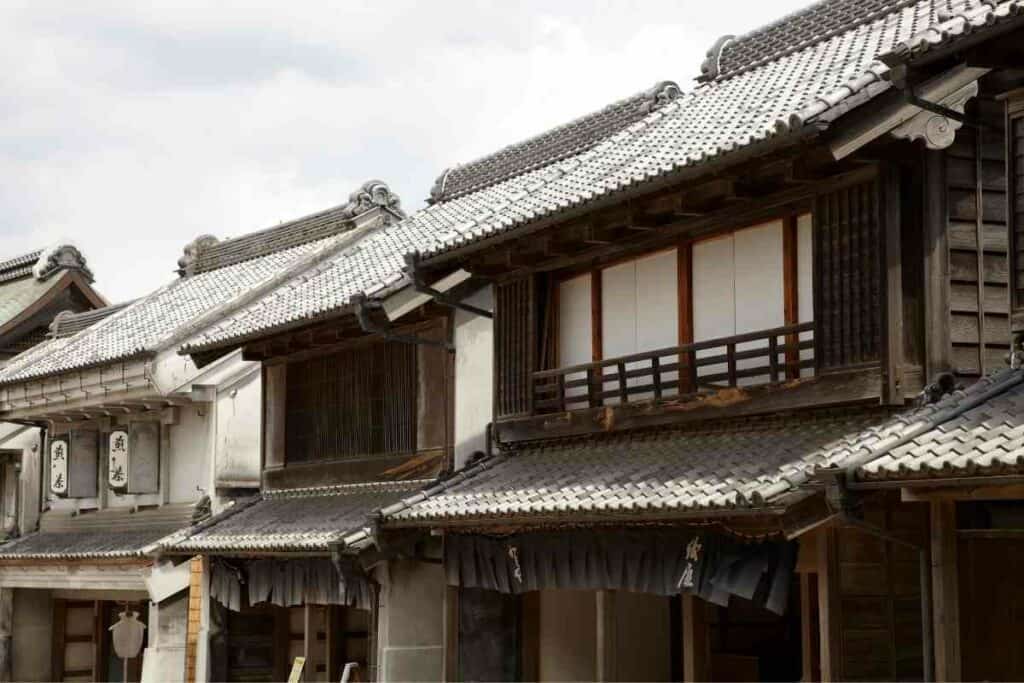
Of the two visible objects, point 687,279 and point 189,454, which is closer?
point 687,279

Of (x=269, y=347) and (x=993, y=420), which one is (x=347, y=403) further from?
(x=993, y=420)

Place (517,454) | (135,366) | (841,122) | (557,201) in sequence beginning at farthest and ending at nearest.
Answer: (135,366)
(517,454)
(557,201)
(841,122)

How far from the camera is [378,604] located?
19.1m

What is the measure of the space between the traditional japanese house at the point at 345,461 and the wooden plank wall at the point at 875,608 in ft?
21.0

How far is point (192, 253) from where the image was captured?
34594 millimetres

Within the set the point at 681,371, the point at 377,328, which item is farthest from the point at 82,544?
the point at 681,371

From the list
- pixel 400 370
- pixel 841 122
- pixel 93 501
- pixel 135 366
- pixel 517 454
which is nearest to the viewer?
pixel 841 122

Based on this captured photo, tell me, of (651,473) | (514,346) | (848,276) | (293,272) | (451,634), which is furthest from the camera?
(293,272)

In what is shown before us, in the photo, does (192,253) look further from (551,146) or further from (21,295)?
(551,146)

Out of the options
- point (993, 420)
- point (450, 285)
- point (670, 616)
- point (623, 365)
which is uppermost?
point (450, 285)

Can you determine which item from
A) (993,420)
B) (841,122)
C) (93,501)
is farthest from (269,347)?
(993,420)

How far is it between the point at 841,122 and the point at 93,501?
21036mm

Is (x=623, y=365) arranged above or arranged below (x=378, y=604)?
above

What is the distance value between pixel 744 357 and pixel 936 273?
2499mm
